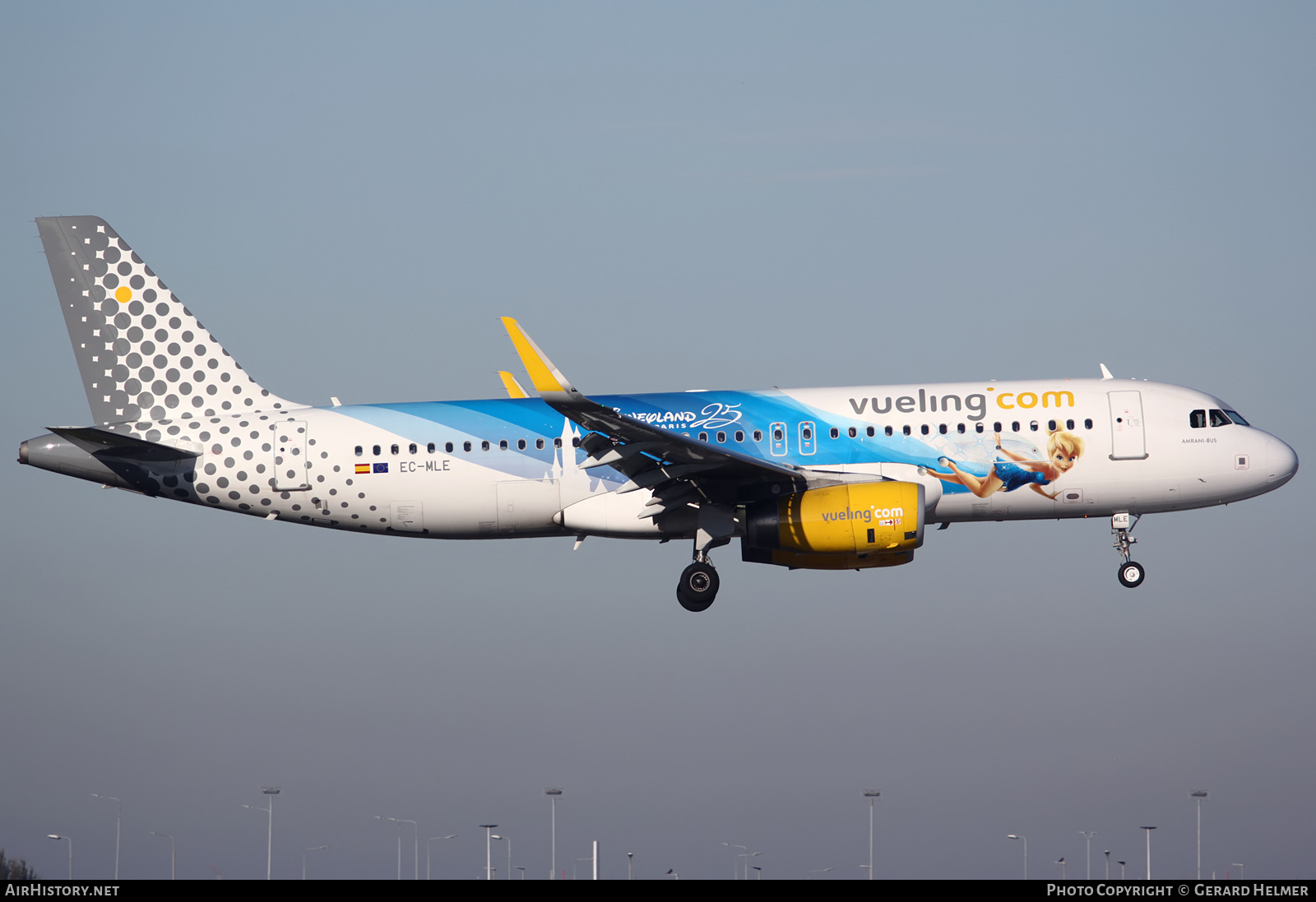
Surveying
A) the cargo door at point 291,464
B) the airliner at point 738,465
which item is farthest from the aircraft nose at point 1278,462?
the cargo door at point 291,464

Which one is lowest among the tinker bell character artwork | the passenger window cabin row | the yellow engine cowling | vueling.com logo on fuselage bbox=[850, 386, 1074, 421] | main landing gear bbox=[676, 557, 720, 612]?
main landing gear bbox=[676, 557, 720, 612]

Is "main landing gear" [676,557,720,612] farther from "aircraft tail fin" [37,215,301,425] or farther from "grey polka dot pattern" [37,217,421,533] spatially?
"aircraft tail fin" [37,215,301,425]

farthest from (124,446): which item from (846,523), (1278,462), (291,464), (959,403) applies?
(1278,462)

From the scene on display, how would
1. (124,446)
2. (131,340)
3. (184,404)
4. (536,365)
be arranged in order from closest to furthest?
1. (536,365)
2. (124,446)
3. (184,404)
4. (131,340)

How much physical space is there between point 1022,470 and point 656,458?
773 centimetres

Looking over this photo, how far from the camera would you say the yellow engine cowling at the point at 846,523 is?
29.4 m

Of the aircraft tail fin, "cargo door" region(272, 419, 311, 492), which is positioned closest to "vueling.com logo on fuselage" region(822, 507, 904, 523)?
"cargo door" region(272, 419, 311, 492)

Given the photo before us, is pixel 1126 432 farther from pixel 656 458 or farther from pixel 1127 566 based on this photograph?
pixel 656 458

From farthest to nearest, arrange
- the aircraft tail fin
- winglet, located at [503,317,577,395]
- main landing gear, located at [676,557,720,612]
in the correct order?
1. the aircraft tail fin
2. main landing gear, located at [676,557,720,612]
3. winglet, located at [503,317,577,395]

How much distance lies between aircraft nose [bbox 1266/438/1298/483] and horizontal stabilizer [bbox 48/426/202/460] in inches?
919

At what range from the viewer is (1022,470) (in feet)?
101

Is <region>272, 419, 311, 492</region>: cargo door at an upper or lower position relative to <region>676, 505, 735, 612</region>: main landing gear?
upper

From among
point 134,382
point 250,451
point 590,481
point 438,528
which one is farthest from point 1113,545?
point 134,382

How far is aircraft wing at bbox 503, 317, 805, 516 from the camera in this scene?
27156 mm
